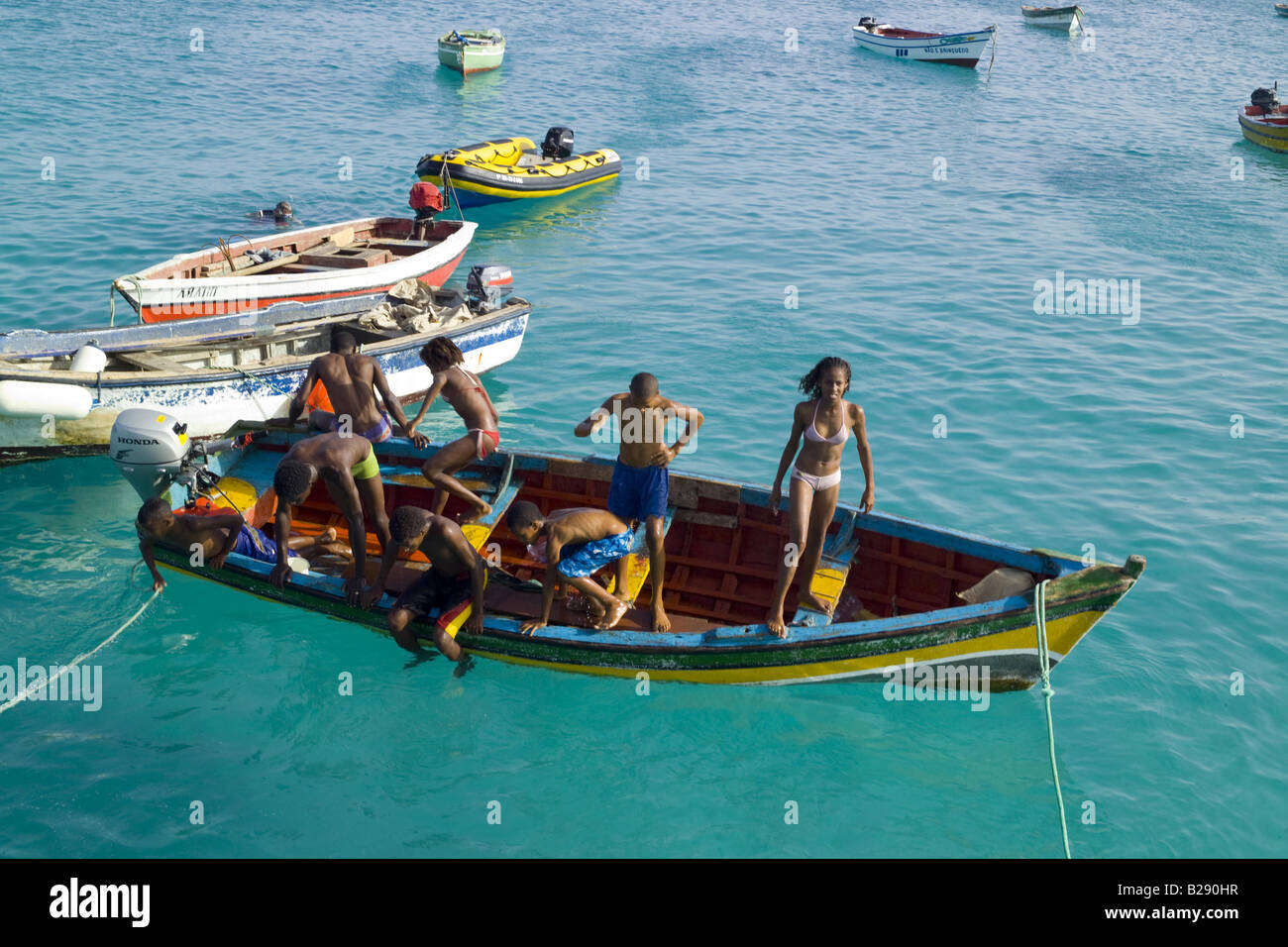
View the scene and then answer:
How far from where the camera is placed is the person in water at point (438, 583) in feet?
28.6

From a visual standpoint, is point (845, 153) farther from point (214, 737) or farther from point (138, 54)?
point (214, 737)

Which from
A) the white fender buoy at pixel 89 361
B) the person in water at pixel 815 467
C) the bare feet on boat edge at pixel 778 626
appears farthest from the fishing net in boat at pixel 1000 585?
the white fender buoy at pixel 89 361

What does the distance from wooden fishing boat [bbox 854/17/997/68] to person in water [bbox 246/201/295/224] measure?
29647 millimetres

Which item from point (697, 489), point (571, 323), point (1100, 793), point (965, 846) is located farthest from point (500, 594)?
point (571, 323)

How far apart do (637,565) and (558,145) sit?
18.2 m

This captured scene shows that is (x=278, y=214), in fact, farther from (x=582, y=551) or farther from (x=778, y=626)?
(x=778, y=626)

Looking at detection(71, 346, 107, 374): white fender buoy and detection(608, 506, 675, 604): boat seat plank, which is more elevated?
detection(71, 346, 107, 374): white fender buoy

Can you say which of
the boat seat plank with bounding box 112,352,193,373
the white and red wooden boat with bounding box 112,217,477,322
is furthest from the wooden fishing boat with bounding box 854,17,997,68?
the boat seat plank with bounding box 112,352,193,373

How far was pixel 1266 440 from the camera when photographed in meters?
14.7

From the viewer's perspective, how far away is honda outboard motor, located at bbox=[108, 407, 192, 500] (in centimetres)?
1024

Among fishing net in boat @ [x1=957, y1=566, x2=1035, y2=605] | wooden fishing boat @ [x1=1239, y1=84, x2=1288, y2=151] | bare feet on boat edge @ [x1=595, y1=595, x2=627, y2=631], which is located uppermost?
wooden fishing boat @ [x1=1239, y1=84, x2=1288, y2=151]

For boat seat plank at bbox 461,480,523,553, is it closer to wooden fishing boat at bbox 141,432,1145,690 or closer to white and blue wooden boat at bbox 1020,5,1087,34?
wooden fishing boat at bbox 141,432,1145,690

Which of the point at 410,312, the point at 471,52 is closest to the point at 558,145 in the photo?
the point at 410,312

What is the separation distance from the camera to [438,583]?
9320mm
